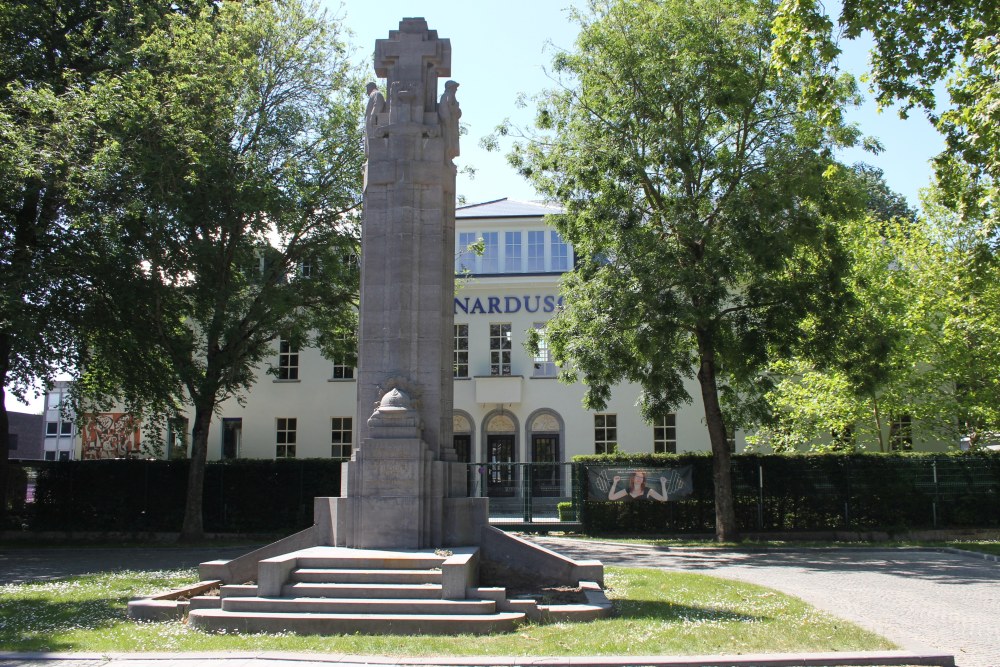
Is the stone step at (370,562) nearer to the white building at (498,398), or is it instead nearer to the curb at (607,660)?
→ the curb at (607,660)

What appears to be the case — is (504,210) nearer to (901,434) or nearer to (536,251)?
(536,251)

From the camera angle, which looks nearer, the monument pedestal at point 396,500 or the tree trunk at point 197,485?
the monument pedestal at point 396,500

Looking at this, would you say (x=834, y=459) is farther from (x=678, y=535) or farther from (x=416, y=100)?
(x=416, y=100)

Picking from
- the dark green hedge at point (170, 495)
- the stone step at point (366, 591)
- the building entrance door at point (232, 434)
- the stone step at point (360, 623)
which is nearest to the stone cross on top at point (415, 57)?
the stone step at point (366, 591)

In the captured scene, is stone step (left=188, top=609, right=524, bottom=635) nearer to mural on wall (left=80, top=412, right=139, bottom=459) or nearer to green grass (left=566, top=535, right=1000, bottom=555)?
green grass (left=566, top=535, right=1000, bottom=555)

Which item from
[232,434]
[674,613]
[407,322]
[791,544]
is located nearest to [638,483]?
[791,544]

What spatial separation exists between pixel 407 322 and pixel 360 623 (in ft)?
16.5

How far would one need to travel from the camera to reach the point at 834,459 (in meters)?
23.7

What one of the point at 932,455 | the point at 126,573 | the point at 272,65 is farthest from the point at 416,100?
the point at 932,455

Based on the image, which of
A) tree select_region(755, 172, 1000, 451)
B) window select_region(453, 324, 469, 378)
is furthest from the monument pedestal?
window select_region(453, 324, 469, 378)

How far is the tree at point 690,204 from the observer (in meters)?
20.2

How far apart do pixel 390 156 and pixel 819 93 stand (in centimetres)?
730

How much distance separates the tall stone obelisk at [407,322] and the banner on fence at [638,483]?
11791mm

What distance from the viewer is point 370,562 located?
1080cm
